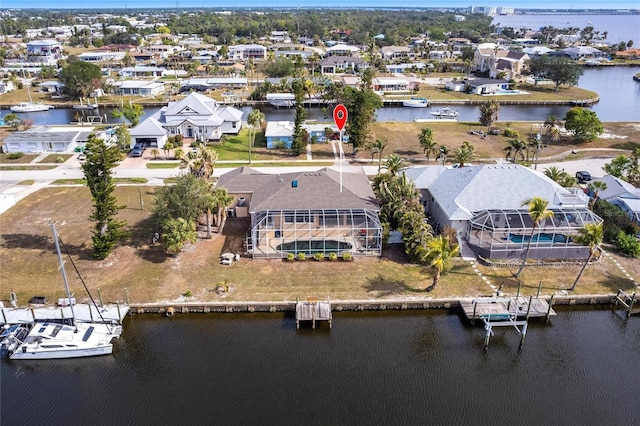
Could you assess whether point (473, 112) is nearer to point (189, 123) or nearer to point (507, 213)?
point (189, 123)

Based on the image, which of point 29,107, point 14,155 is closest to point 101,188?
point 14,155

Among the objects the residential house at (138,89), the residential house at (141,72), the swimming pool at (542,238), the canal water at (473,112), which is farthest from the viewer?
the residential house at (141,72)

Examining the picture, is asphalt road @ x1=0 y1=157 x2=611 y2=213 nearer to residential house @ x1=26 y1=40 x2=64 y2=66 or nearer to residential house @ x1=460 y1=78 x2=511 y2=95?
residential house @ x1=460 y1=78 x2=511 y2=95

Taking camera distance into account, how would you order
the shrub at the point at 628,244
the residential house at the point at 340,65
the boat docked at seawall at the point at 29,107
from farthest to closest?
the residential house at the point at 340,65 → the boat docked at seawall at the point at 29,107 → the shrub at the point at 628,244

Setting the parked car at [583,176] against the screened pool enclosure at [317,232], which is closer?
the screened pool enclosure at [317,232]

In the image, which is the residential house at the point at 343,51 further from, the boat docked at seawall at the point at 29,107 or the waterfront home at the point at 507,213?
the waterfront home at the point at 507,213

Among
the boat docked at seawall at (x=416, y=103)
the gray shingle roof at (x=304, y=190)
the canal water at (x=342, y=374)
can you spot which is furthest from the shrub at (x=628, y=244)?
the boat docked at seawall at (x=416, y=103)

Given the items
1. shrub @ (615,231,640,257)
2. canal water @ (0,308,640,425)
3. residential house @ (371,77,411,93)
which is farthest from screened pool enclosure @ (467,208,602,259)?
residential house @ (371,77,411,93)
